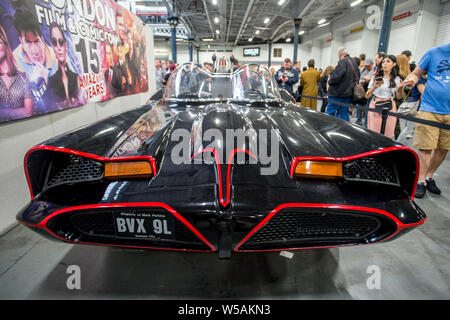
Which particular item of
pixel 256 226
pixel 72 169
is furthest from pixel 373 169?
pixel 72 169

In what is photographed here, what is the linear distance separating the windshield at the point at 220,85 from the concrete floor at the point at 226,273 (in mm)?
1409

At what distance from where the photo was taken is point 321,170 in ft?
3.74

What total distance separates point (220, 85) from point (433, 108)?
6.35 ft

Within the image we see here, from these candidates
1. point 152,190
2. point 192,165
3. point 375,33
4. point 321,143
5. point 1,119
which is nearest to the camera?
point 152,190

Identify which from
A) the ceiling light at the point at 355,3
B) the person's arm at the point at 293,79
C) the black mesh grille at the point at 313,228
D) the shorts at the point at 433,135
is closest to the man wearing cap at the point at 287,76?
the person's arm at the point at 293,79

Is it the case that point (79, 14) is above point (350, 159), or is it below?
above

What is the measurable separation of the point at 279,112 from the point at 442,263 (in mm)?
1399

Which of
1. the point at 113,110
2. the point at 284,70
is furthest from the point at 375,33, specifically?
the point at 113,110

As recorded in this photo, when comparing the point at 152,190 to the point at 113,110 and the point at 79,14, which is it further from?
the point at 113,110

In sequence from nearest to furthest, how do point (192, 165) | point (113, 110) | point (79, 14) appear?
point (192, 165)
point (79, 14)
point (113, 110)

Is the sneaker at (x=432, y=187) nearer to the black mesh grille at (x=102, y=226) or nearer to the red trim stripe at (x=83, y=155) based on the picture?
the black mesh grille at (x=102, y=226)

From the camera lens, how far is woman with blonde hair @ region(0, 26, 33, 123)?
6.13ft

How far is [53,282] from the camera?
4.37ft

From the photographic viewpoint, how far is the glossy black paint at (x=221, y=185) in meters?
0.99
